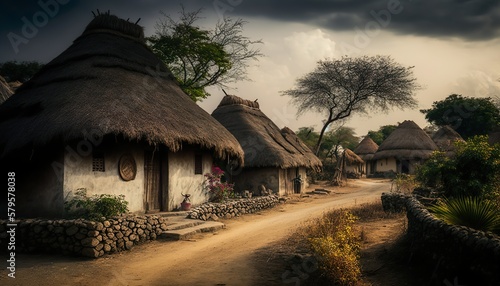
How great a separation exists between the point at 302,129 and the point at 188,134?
136 feet

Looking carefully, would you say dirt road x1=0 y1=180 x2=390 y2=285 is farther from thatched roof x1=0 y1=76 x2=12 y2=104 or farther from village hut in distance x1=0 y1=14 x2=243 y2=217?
thatched roof x1=0 y1=76 x2=12 y2=104

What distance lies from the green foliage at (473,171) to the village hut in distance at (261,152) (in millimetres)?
8305

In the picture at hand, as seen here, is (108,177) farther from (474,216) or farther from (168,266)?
(474,216)

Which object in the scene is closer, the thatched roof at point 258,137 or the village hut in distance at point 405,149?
the thatched roof at point 258,137

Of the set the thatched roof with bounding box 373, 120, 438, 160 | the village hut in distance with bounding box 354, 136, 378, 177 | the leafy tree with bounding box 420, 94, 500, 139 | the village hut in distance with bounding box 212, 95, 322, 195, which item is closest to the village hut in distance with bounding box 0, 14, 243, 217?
the village hut in distance with bounding box 212, 95, 322, 195

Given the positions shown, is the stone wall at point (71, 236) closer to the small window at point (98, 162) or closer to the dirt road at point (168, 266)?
the dirt road at point (168, 266)

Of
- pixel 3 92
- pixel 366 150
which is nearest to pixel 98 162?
pixel 3 92

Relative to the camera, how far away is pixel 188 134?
38.9 feet

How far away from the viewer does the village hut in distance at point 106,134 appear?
32.6 ft

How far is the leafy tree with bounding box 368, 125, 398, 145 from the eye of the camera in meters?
56.9

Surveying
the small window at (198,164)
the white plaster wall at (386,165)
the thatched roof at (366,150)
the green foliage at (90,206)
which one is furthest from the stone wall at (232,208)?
the thatched roof at (366,150)

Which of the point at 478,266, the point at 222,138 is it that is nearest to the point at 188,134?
the point at 222,138

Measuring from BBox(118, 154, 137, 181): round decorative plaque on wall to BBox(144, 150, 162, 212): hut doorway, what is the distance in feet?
2.04

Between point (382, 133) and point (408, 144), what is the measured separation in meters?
23.9
